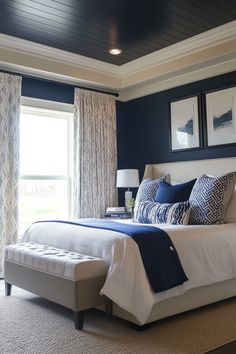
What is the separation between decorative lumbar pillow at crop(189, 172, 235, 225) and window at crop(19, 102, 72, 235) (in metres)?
2.18

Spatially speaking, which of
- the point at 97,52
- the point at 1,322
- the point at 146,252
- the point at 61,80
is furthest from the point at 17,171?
the point at 146,252

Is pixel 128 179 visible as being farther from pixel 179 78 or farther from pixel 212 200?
pixel 212 200

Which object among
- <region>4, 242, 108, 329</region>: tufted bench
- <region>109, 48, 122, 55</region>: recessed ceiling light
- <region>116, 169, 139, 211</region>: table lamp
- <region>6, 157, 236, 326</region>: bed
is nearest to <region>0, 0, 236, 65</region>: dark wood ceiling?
<region>109, 48, 122, 55</region>: recessed ceiling light

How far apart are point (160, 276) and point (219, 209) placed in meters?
1.18

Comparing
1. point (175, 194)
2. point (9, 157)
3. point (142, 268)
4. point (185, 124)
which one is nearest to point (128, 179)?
point (185, 124)

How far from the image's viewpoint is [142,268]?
2.75 meters

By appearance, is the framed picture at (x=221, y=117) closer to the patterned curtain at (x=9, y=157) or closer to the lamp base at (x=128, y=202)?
the lamp base at (x=128, y=202)

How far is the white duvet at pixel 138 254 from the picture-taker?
2.68 meters

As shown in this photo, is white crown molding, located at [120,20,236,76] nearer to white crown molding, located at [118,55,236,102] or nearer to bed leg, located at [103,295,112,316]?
white crown molding, located at [118,55,236,102]

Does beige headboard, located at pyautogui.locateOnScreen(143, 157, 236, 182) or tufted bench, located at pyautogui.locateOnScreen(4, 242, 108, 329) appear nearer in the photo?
tufted bench, located at pyautogui.locateOnScreen(4, 242, 108, 329)

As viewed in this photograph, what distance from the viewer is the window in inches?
197

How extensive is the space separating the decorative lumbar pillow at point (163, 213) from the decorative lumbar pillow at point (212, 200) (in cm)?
10

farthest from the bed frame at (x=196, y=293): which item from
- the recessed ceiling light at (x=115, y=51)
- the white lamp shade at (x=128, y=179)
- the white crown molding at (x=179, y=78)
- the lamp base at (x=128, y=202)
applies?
the recessed ceiling light at (x=115, y=51)

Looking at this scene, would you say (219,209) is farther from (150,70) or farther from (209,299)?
(150,70)
